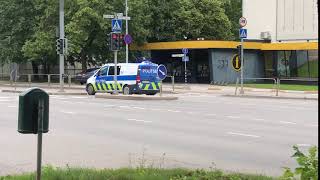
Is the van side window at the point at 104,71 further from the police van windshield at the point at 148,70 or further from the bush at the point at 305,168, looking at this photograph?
the bush at the point at 305,168

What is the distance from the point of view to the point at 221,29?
2456 inches

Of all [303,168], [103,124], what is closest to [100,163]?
[303,168]

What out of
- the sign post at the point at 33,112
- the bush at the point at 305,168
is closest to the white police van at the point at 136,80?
the sign post at the point at 33,112

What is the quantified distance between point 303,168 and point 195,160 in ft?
15.8

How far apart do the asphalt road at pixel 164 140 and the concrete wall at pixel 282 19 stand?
119ft

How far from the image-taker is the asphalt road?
9.53 m

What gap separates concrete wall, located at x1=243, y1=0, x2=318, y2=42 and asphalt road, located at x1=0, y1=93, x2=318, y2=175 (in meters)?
36.3

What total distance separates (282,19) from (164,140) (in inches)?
Answer: 1839

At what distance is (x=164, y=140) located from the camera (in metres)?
12.4

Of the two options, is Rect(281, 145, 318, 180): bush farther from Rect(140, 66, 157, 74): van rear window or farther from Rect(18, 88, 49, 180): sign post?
Rect(140, 66, 157, 74): van rear window

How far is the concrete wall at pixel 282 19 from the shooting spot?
53938 millimetres

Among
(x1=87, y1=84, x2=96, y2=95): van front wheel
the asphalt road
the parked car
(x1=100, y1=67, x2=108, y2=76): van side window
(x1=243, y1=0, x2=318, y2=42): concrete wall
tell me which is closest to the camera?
the asphalt road

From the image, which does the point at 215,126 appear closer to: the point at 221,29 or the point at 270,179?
the point at 270,179

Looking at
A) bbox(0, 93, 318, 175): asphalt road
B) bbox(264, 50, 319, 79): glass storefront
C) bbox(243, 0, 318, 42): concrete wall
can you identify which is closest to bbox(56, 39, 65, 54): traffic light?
bbox(0, 93, 318, 175): asphalt road
